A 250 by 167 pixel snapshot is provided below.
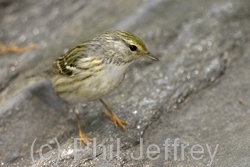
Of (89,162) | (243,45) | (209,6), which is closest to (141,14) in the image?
(209,6)

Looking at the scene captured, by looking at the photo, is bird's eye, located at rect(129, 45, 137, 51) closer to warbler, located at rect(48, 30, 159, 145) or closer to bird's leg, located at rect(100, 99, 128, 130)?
warbler, located at rect(48, 30, 159, 145)

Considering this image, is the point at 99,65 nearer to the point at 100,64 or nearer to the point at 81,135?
the point at 100,64

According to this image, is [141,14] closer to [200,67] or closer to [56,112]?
[200,67]

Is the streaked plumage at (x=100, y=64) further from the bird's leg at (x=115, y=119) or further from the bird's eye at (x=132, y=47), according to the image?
the bird's leg at (x=115, y=119)

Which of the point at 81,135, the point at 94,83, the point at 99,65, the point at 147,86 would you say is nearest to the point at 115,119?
the point at 81,135

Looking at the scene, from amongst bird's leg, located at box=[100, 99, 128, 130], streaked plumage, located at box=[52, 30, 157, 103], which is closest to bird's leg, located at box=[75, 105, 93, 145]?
streaked plumage, located at box=[52, 30, 157, 103]

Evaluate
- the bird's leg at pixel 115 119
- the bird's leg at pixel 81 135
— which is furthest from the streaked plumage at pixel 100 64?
the bird's leg at pixel 115 119
